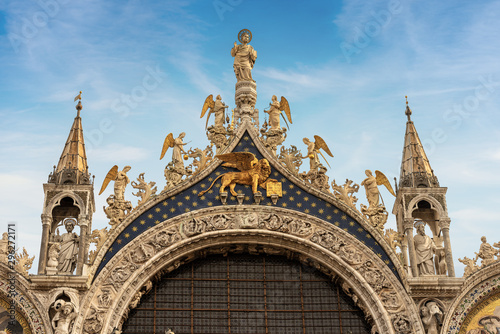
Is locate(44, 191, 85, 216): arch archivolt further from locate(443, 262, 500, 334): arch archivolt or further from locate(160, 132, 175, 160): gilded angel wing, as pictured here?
locate(443, 262, 500, 334): arch archivolt

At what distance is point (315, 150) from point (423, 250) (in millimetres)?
4090

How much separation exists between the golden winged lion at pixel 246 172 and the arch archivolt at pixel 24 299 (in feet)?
17.5

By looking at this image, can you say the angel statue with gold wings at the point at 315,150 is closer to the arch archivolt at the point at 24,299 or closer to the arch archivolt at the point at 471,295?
the arch archivolt at the point at 471,295

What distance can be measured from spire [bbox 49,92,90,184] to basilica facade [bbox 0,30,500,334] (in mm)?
38

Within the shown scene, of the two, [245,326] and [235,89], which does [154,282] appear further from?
[235,89]

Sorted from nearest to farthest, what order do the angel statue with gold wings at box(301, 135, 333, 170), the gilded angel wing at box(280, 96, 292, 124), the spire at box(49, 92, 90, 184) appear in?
1. the spire at box(49, 92, 90, 184)
2. the angel statue with gold wings at box(301, 135, 333, 170)
3. the gilded angel wing at box(280, 96, 292, 124)

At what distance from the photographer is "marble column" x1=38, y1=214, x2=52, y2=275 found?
24.1m

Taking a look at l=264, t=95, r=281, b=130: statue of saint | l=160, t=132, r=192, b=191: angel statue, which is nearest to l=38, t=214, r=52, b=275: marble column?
l=160, t=132, r=192, b=191: angel statue

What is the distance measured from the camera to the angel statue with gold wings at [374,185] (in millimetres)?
25688

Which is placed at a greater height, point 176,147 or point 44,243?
point 176,147

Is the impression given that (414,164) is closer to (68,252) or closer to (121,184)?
(121,184)

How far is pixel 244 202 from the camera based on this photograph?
25.5m

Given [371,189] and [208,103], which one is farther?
[208,103]

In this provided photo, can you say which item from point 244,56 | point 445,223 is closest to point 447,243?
point 445,223
